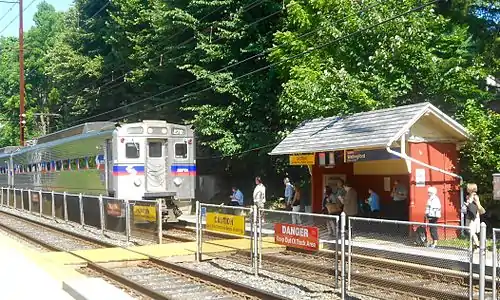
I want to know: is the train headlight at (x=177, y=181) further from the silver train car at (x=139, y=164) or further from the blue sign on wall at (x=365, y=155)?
the blue sign on wall at (x=365, y=155)

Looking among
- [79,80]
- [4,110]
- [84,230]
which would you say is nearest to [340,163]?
A: [84,230]

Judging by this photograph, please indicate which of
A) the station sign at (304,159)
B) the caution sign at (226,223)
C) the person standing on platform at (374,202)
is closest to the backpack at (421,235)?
the caution sign at (226,223)

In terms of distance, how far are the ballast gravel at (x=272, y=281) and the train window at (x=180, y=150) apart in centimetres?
849

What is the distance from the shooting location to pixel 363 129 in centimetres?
1775

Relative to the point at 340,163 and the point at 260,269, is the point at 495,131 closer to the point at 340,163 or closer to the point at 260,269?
the point at 340,163

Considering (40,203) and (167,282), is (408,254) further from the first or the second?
(40,203)

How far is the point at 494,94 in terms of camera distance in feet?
79.5

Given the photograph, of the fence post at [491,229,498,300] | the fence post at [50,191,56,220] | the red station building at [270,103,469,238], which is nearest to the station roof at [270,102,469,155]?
the red station building at [270,103,469,238]

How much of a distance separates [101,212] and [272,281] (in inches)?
377

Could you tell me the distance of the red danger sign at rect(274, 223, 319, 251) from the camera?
10953 millimetres

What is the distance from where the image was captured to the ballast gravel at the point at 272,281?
34.5 ft

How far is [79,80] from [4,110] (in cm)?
3385

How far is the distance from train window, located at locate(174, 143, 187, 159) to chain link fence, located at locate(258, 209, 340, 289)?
379 inches

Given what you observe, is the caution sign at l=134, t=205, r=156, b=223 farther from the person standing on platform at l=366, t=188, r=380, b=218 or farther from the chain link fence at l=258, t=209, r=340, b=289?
the person standing on platform at l=366, t=188, r=380, b=218
